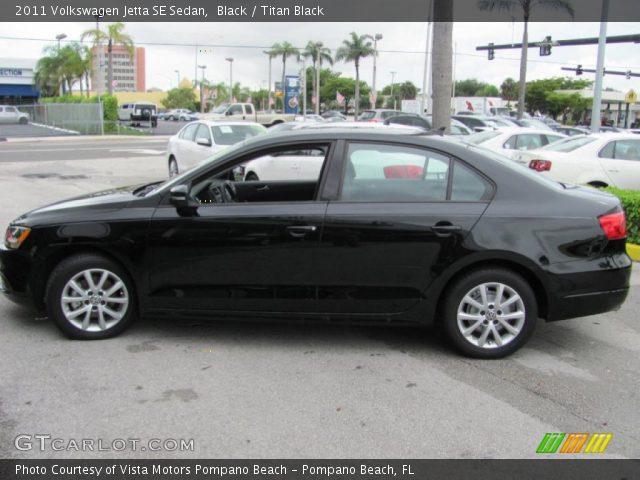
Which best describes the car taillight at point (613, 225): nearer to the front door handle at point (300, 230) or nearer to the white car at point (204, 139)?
the front door handle at point (300, 230)

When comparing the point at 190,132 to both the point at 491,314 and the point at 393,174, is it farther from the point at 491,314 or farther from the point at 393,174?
the point at 491,314

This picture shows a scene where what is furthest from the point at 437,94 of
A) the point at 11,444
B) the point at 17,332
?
the point at 11,444

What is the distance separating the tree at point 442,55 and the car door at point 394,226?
6665 millimetres

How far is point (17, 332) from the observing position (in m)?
4.93

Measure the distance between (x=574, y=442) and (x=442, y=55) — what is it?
9019mm

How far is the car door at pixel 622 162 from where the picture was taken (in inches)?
404

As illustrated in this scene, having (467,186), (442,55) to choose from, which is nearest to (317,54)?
(442,55)

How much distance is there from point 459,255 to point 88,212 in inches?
110

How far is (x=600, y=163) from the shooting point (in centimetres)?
1044

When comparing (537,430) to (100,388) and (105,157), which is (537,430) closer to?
(100,388)

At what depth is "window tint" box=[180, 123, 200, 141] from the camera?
564 inches
